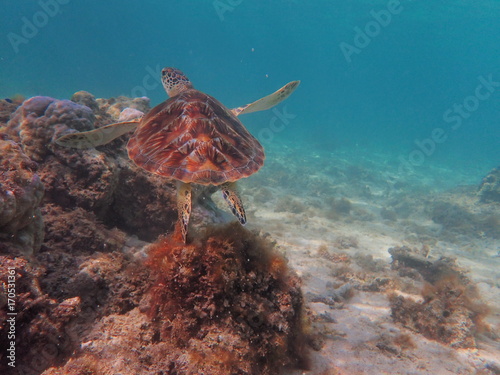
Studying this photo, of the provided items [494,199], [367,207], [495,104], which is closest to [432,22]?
[494,199]

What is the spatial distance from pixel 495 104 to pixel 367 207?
139819 millimetres

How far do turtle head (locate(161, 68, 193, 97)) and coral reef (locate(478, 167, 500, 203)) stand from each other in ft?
61.4

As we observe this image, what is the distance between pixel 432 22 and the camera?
162 ft

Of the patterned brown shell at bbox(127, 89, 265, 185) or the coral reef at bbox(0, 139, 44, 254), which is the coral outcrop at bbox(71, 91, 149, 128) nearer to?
the patterned brown shell at bbox(127, 89, 265, 185)

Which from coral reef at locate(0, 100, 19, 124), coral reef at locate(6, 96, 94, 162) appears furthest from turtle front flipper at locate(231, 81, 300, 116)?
coral reef at locate(0, 100, 19, 124)

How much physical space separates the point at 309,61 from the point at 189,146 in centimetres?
13815

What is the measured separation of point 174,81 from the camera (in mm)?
5691

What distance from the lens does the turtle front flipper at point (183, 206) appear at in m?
2.47

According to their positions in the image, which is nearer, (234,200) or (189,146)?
(234,200)

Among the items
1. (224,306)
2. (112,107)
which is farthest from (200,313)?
(112,107)

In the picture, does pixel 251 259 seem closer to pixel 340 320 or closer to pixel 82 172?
pixel 340 320

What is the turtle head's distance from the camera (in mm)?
5617

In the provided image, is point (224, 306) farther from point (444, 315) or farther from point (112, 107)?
point (112, 107)

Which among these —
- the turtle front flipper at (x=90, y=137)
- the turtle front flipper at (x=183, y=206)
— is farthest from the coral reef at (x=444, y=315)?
the turtle front flipper at (x=90, y=137)
